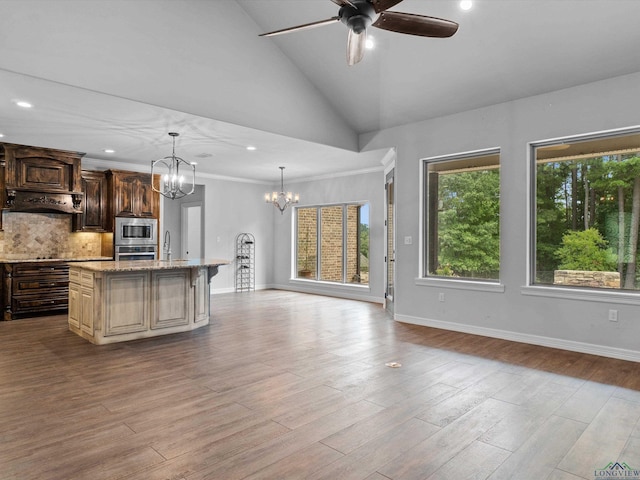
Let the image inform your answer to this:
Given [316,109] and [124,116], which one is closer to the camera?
[124,116]

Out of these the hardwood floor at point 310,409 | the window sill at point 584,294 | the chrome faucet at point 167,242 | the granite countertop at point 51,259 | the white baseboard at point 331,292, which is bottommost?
the hardwood floor at point 310,409

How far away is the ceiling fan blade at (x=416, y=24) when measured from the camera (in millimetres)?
2938

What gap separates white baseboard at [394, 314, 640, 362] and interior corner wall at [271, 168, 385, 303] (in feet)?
6.97

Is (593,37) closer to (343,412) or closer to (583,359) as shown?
(583,359)

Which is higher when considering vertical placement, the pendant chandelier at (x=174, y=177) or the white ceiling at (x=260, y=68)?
the white ceiling at (x=260, y=68)

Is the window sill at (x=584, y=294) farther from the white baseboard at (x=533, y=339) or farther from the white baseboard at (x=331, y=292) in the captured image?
the white baseboard at (x=331, y=292)

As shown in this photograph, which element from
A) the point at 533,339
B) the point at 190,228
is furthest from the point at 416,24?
the point at 190,228

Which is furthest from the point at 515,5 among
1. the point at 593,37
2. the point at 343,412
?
the point at 343,412

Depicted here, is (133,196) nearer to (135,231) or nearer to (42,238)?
(135,231)

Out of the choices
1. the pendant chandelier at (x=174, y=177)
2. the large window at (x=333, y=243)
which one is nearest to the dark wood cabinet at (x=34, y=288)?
the pendant chandelier at (x=174, y=177)

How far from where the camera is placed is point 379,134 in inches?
260

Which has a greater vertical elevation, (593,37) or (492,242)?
(593,37)

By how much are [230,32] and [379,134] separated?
8.75 feet

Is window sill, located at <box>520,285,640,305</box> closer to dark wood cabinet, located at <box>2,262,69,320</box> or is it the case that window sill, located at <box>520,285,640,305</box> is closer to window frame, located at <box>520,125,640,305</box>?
window frame, located at <box>520,125,640,305</box>
